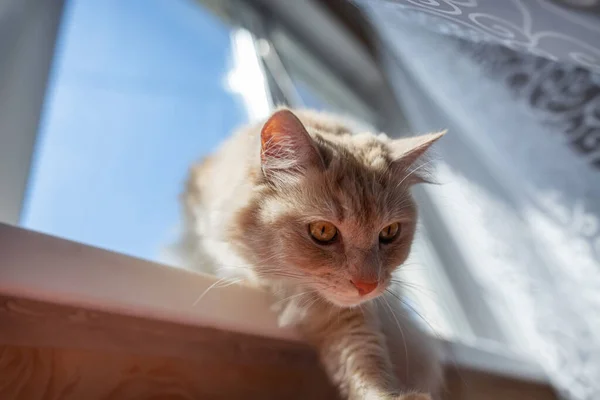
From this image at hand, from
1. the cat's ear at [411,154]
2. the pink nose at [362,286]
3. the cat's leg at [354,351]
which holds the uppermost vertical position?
the cat's ear at [411,154]

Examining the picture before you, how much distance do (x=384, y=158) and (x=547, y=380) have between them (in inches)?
33.1

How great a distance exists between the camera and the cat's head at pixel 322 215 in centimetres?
85

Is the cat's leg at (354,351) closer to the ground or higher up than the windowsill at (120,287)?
closer to the ground

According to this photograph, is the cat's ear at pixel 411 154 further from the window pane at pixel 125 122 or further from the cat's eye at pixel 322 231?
the window pane at pixel 125 122

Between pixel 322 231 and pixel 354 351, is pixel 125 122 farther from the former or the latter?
pixel 354 351

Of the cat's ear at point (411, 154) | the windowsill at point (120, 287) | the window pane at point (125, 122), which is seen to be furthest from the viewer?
the window pane at point (125, 122)

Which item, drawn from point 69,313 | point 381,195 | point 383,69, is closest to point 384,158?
point 381,195

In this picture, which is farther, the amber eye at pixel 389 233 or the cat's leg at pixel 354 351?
the amber eye at pixel 389 233

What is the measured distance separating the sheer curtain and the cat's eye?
0.44 meters

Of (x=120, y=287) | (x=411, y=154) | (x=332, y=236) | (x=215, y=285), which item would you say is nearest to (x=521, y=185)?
(x=411, y=154)

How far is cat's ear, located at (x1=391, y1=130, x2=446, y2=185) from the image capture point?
0.93 metres

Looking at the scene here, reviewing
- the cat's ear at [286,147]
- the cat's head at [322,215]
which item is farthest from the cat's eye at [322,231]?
the cat's ear at [286,147]

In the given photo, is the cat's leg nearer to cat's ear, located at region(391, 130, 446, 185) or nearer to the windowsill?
the windowsill

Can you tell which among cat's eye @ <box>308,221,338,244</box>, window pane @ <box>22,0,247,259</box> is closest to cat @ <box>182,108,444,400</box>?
cat's eye @ <box>308,221,338,244</box>
